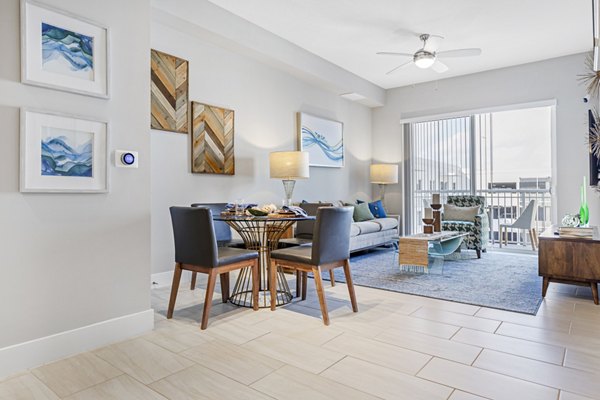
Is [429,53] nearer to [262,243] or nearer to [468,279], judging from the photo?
[468,279]

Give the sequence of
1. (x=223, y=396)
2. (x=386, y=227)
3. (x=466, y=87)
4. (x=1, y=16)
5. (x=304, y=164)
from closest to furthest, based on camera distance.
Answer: (x=223, y=396) < (x=1, y=16) < (x=304, y=164) < (x=386, y=227) < (x=466, y=87)

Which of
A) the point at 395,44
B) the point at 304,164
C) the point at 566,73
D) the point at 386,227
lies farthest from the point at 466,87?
the point at 304,164

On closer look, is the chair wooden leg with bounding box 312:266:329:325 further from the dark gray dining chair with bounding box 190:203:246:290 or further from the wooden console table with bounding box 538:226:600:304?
the wooden console table with bounding box 538:226:600:304

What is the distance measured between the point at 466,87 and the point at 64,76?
20.2 ft

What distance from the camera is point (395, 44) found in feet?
16.4

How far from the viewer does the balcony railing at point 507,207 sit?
6430 mm

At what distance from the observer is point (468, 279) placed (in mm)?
3988

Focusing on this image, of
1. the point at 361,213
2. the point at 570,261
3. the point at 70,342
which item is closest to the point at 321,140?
the point at 361,213

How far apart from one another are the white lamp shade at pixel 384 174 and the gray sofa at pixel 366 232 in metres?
0.74

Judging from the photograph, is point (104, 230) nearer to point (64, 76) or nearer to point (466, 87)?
point (64, 76)

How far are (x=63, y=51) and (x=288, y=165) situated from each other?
2.78 metres

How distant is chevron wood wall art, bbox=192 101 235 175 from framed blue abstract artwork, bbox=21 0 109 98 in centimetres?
174

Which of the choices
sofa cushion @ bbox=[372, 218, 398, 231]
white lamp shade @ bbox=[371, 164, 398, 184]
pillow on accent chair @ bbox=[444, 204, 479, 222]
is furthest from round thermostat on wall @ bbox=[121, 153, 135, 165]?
white lamp shade @ bbox=[371, 164, 398, 184]

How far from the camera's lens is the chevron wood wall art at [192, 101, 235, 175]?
4.14 meters
